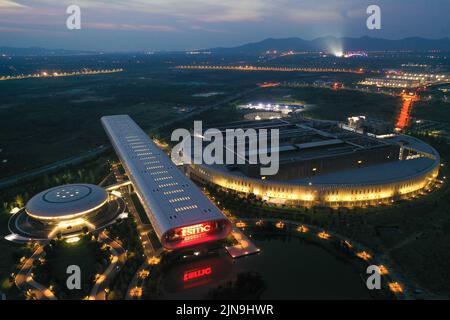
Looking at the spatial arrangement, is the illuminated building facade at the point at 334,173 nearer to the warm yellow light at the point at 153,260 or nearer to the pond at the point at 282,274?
the pond at the point at 282,274

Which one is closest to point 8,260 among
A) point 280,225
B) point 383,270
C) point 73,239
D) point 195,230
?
point 73,239

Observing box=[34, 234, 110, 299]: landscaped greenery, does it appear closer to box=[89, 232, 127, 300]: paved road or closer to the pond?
box=[89, 232, 127, 300]: paved road

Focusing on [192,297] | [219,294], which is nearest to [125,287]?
[192,297]

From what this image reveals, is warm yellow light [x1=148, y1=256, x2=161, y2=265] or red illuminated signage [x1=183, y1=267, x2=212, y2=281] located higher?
warm yellow light [x1=148, y1=256, x2=161, y2=265]

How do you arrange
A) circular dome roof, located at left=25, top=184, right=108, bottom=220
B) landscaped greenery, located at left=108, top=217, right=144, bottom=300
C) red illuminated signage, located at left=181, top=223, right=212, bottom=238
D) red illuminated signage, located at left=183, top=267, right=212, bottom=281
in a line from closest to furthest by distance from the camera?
landscaped greenery, located at left=108, top=217, right=144, bottom=300
red illuminated signage, located at left=183, top=267, right=212, bottom=281
red illuminated signage, located at left=181, top=223, right=212, bottom=238
circular dome roof, located at left=25, top=184, right=108, bottom=220

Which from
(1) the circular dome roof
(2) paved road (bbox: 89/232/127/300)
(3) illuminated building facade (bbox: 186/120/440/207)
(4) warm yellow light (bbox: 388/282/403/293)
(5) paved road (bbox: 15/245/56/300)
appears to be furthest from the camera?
(3) illuminated building facade (bbox: 186/120/440/207)

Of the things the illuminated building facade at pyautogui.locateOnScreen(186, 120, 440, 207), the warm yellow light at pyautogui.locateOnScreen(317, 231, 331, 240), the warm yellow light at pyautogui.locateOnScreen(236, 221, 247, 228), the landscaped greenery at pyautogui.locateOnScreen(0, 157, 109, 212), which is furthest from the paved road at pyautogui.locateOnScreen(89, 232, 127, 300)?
the warm yellow light at pyautogui.locateOnScreen(317, 231, 331, 240)

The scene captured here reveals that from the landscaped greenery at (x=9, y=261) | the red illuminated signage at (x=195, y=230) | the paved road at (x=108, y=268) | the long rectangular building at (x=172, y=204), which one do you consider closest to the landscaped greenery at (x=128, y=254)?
the paved road at (x=108, y=268)
